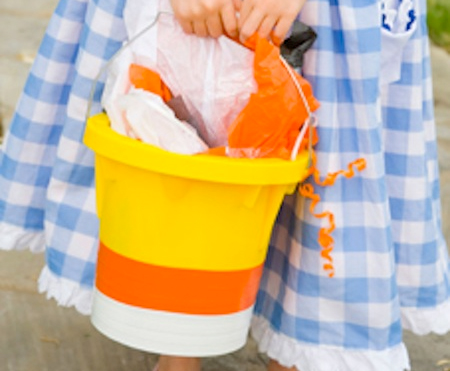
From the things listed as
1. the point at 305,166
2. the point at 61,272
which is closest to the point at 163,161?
the point at 305,166

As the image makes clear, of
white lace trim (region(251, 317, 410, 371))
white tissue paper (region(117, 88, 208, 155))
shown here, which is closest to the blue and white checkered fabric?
white lace trim (region(251, 317, 410, 371))

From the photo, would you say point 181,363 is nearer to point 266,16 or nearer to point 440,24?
point 266,16

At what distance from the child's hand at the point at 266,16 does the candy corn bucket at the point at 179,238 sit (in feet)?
0.73

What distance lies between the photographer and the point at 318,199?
183cm

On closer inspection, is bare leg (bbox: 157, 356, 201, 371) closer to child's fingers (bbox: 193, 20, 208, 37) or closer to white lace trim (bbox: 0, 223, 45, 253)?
white lace trim (bbox: 0, 223, 45, 253)

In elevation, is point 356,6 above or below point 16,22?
above

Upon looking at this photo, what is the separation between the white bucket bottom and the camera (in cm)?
169

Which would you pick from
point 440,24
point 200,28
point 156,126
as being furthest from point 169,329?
point 440,24

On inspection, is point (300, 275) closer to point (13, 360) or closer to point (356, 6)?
point (356, 6)

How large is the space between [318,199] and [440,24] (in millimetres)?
3452

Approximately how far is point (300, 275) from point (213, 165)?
426mm

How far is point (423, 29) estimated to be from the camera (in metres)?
2.02

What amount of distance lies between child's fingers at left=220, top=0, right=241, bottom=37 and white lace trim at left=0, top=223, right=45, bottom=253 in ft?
2.30

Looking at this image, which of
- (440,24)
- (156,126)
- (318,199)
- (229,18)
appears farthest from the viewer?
(440,24)
